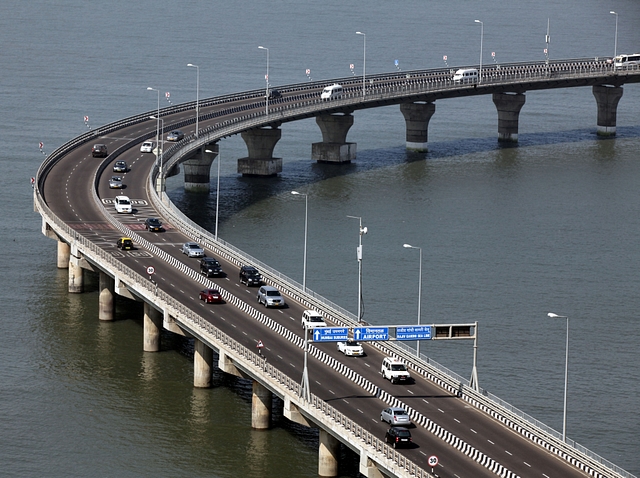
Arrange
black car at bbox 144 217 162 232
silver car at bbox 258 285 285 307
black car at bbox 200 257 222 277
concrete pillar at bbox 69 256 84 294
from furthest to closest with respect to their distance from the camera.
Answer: black car at bbox 144 217 162 232
concrete pillar at bbox 69 256 84 294
black car at bbox 200 257 222 277
silver car at bbox 258 285 285 307

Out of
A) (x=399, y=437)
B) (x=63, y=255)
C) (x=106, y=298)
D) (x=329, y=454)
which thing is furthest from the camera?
(x=63, y=255)

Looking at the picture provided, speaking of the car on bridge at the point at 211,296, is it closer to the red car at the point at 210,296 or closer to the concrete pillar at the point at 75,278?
the red car at the point at 210,296

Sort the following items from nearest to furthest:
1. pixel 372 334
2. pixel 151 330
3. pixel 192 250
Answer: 1. pixel 372 334
2. pixel 151 330
3. pixel 192 250

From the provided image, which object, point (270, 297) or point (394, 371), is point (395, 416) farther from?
point (270, 297)

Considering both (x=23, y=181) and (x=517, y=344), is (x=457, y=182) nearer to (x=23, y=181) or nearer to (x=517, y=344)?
(x=23, y=181)

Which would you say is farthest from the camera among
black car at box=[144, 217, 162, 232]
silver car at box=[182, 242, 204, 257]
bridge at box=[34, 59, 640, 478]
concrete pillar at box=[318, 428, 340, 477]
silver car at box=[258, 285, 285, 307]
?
black car at box=[144, 217, 162, 232]

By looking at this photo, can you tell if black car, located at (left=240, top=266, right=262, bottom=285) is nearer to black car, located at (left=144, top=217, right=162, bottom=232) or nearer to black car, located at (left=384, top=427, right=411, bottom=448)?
black car, located at (left=144, top=217, right=162, bottom=232)

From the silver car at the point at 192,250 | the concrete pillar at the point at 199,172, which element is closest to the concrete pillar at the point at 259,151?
the concrete pillar at the point at 199,172

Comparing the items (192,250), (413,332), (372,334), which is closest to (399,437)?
(372,334)

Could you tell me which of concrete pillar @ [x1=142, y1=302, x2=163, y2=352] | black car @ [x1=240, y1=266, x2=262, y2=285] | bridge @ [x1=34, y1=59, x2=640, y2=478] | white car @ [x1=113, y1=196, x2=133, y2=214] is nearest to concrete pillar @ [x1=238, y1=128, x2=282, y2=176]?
bridge @ [x1=34, y1=59, x2=640, y2=478]
